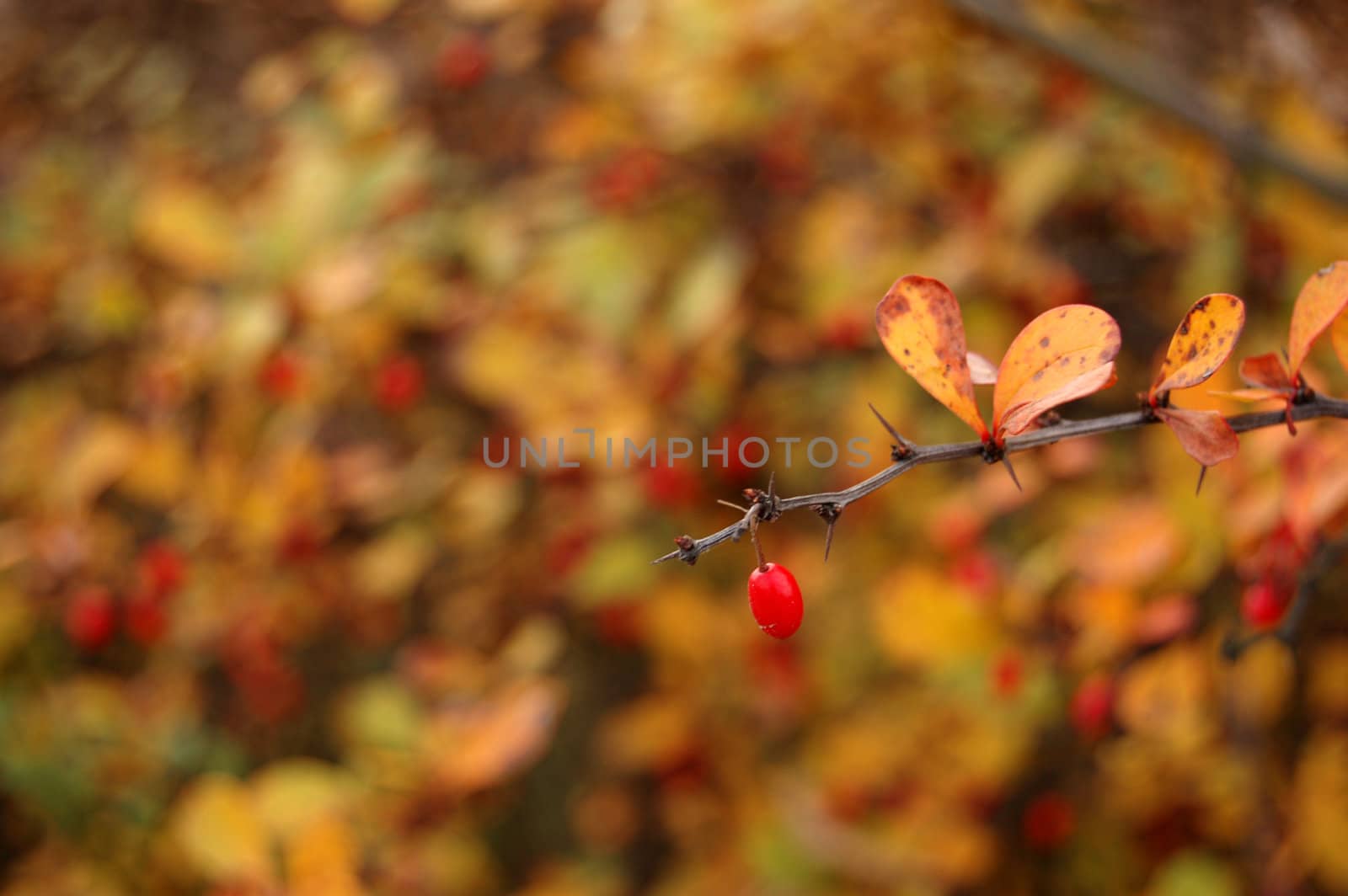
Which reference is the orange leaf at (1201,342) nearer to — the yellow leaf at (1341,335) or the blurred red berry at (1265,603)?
the yellow leaf at (1341,335)

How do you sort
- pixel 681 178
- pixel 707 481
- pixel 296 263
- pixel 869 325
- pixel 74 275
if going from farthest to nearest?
pixel 74 275 < pixel 681 178 < pixel 707 481 < pixel 869 325 < pixel 296 263

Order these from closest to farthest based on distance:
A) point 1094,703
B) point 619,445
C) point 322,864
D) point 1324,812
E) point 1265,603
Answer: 1. point 1265,603
2. point 1094,703
3. point 322,864
4. point 1324,812
5. point 619,445

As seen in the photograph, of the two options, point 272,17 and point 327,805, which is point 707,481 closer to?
point 327,805

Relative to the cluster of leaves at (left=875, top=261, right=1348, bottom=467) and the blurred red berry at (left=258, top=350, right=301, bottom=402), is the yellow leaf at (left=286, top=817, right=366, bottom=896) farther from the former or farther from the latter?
the cluster of leaves at (left=875, top=261, right=1348, bottom=467)

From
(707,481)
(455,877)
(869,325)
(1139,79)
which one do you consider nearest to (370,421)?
(707,481)

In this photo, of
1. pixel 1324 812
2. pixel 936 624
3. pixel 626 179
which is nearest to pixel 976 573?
pixel 936 624

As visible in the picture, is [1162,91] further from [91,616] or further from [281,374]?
[91,616]

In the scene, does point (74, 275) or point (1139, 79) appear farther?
point (74, 275)
